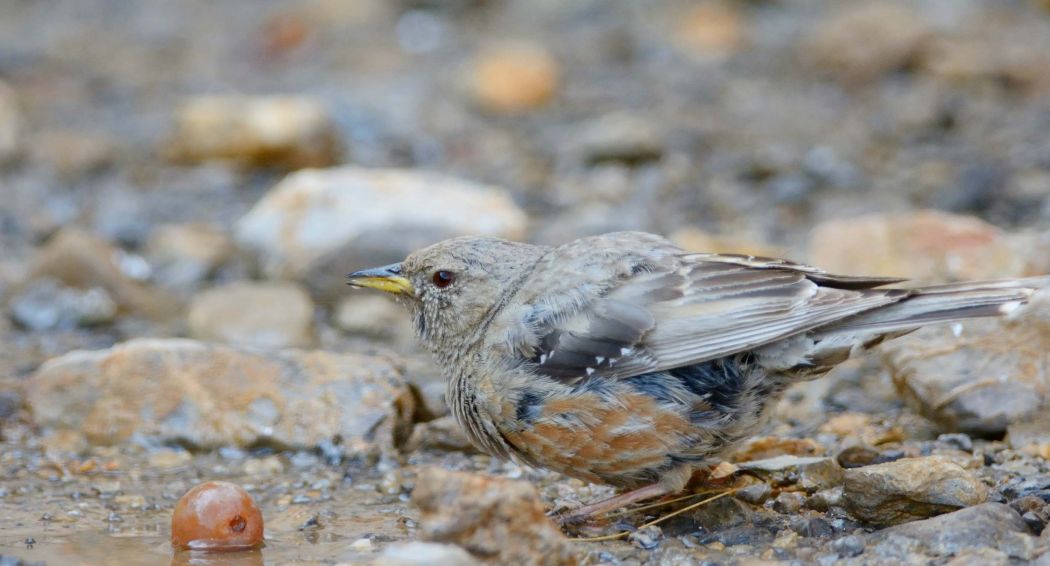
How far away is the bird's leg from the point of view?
5.43m

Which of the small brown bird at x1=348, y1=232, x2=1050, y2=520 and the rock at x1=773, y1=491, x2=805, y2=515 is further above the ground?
the small brown bird at x1=348, y1=232, x2=1050, y2=520

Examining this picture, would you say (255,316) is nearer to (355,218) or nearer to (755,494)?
(355,218)

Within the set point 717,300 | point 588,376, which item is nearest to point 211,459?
point 588,376

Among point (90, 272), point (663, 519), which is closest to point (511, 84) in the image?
point (90, 272)

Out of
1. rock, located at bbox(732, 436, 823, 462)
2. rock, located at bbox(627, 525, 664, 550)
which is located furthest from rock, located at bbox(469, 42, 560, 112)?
rock, located at bbox(627, 525, 664, 550)

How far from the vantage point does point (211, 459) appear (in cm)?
652

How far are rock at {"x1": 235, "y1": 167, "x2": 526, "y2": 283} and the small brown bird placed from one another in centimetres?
330

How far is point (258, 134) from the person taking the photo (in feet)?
36.7

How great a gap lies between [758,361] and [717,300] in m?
0.29

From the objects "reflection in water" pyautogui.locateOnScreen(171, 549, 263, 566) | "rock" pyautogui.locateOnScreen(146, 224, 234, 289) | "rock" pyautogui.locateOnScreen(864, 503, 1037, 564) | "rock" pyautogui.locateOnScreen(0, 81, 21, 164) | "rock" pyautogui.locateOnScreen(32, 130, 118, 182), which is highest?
"rock" pyautogui.locateOnScreen(0, 81, 21, 164)

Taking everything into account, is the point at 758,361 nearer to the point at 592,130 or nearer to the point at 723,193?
the point at 723,193

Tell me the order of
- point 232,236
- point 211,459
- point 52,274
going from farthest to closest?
point 232,236 < point 52,274 < point 211,459

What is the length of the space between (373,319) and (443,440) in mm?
2162

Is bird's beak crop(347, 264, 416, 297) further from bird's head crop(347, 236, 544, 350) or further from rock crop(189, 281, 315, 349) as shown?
rock crop(189, 281, 315, 349)
